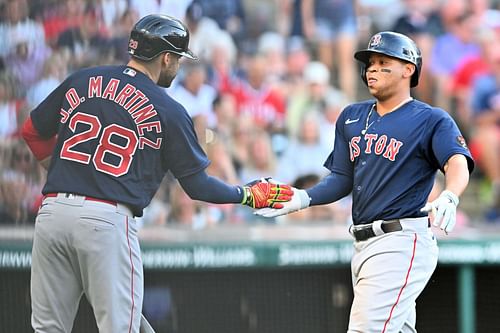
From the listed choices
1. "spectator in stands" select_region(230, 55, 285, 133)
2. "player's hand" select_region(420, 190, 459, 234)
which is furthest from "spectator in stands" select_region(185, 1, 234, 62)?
"player's hand" select_region(420, 190, 459, 234)

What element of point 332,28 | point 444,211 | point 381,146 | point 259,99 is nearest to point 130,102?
point 381,146

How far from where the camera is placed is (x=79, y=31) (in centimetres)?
674

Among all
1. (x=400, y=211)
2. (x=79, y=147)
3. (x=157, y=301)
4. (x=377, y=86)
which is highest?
(x=377, y=86)

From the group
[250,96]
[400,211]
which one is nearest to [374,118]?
[400,211]

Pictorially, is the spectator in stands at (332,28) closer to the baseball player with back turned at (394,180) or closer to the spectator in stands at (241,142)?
the spectator in stands at (241,142)

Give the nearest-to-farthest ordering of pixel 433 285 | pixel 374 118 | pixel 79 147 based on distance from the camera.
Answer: pixel 79 147, pixel 374 118, pixel 433 285

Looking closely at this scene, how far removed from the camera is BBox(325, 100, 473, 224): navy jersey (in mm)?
4059

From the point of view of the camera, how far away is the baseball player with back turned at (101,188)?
3922 mm

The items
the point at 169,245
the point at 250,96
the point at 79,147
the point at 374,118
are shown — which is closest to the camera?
the point at 79,147

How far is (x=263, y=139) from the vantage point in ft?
22.6

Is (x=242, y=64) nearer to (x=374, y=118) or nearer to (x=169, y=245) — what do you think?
(x=169, y=245)

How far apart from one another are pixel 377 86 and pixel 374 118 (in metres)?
0.15

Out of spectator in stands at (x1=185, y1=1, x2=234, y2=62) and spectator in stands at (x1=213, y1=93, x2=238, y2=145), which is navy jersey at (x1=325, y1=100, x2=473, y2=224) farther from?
spectator in stands at (x1=185, y1=1, x2=234, y2=62)

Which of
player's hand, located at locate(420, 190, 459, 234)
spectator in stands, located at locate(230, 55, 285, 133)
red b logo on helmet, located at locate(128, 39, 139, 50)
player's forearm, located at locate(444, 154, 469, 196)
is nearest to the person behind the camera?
player's hand, located at locate(420, 190, 459, 234)
